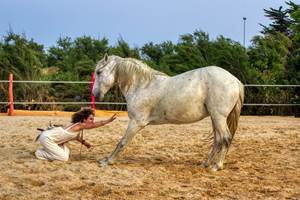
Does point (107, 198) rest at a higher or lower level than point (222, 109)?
lower

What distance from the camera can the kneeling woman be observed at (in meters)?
6.68

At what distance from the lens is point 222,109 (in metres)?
6.15

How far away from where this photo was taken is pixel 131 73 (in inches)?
265

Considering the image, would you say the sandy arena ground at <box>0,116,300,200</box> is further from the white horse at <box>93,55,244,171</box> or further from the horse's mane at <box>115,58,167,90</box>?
the horse's mane at <box>115,58,167,90</box>

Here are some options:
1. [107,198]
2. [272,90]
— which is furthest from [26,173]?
[272,90]

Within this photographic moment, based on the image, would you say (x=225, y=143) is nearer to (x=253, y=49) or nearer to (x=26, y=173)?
(x=26, y=173)

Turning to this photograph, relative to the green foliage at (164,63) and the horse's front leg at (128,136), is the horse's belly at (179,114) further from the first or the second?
the green foliage at (164,63)

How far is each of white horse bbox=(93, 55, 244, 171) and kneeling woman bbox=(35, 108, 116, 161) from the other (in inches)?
14.8

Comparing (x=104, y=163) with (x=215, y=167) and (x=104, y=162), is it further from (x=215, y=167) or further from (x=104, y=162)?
(x=215, y=167)

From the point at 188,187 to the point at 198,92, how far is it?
1379 mm

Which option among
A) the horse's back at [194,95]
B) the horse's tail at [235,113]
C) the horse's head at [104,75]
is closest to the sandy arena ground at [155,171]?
the horse's tail at [235,113]

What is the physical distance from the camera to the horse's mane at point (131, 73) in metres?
6.71

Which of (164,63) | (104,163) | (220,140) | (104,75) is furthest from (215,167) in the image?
(164,63)

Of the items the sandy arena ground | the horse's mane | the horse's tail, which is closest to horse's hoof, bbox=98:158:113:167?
the sandy arena ground
